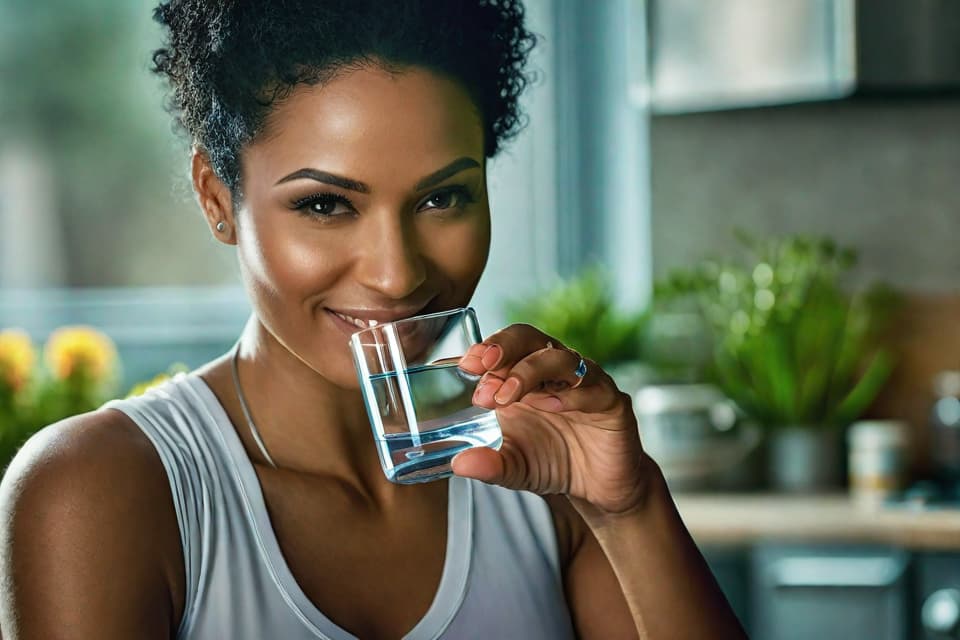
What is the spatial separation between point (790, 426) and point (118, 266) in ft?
6.48

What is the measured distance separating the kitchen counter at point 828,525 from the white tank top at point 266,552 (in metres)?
1.01

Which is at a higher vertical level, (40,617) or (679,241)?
(679,241)

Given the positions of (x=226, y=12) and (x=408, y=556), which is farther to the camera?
(x=408, y=556)

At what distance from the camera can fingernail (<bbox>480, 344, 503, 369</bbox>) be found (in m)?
1.03

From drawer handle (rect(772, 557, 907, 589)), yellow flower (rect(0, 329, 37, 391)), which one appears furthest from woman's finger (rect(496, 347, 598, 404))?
drawer handle (rect(772, 557, 907, 589))

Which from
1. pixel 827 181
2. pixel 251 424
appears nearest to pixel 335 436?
pixel 251 424

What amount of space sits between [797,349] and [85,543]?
1963mm

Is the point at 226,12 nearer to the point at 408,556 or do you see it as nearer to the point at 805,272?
the point at 408,556

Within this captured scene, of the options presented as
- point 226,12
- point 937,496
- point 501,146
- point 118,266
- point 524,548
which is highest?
point 226,12

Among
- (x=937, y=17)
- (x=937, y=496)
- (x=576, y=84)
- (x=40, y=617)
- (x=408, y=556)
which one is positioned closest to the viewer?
(x=40, y=617)

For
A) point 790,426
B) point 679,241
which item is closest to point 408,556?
point 790,426

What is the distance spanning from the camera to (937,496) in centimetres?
252

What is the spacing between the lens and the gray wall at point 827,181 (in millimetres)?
2854

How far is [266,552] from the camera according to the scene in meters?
1.22
